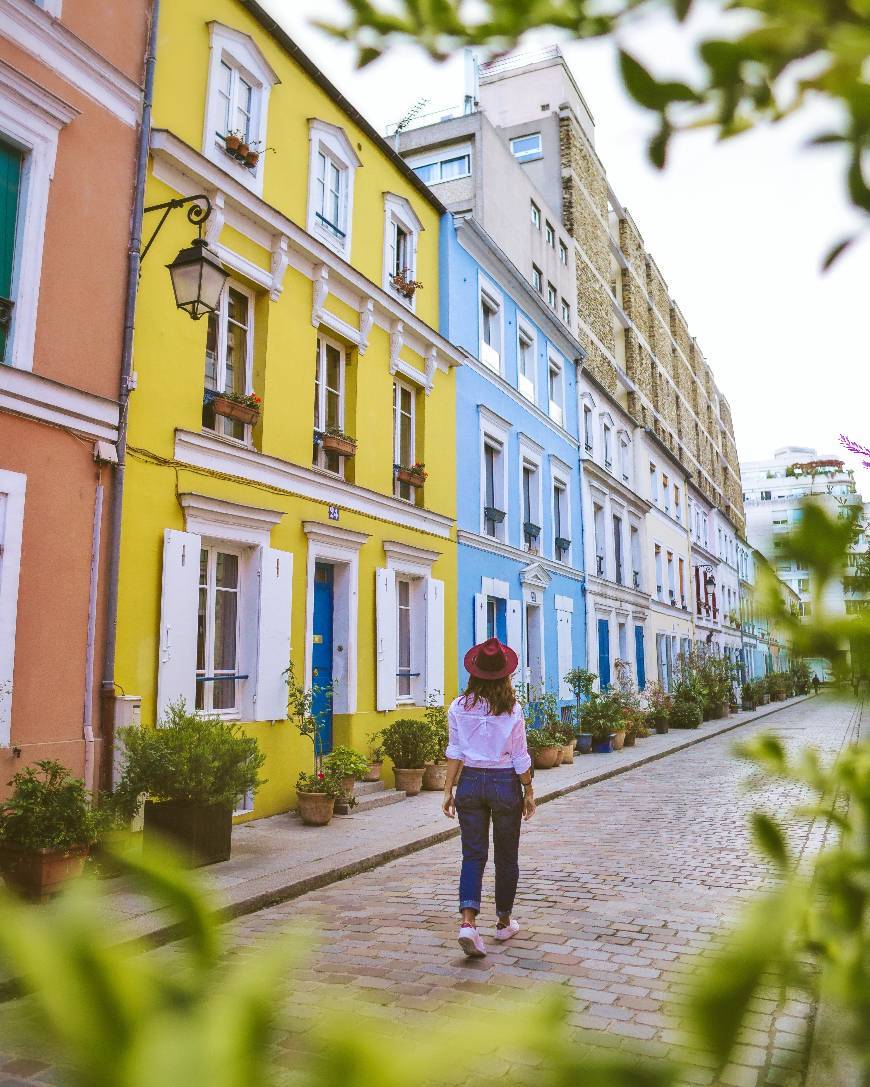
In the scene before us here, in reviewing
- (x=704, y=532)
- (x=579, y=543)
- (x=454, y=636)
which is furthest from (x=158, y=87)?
(x=704, y=532)

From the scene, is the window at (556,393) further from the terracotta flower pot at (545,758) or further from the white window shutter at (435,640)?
the terracotta flower pot at (545,758)

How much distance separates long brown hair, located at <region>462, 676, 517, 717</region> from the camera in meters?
6.32

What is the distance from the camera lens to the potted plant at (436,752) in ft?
41.0

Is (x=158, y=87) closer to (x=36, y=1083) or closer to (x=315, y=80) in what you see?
(x=315, y=80)

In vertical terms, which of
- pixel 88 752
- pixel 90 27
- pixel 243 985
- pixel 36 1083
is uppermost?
pixel 90 27

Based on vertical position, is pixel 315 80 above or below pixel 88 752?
above

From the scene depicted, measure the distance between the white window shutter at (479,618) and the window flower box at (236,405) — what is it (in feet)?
22.3

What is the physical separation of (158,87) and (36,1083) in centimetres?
962

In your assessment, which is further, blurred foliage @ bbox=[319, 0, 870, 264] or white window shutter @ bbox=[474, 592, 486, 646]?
white window shutter @ bbox=[474, 592, 486, 646]

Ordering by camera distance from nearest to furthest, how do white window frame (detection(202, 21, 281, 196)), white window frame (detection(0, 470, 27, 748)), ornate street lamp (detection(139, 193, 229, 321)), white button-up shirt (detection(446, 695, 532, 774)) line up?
1. white button-up shirt (detection(446, 695, 532, 774))
2. white window frame (detection(0, 470, 27, 748))
3. ornate street lamp (detection(139, 193, 229, 321))
4. white window frame (detection(202, 21, 281, 196))

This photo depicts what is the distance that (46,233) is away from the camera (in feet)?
26.8

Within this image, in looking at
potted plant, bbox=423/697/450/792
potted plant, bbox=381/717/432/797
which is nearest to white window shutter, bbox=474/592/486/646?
potted plant, bbox=423/697/450/792

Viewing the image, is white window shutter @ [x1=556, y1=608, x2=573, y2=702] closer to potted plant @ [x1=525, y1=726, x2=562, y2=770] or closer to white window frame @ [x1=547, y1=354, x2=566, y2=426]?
potted plant @ [x1=525, y1=726, x2=562, y2=770]

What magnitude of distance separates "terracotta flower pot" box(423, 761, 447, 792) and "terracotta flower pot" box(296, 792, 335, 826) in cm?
277
